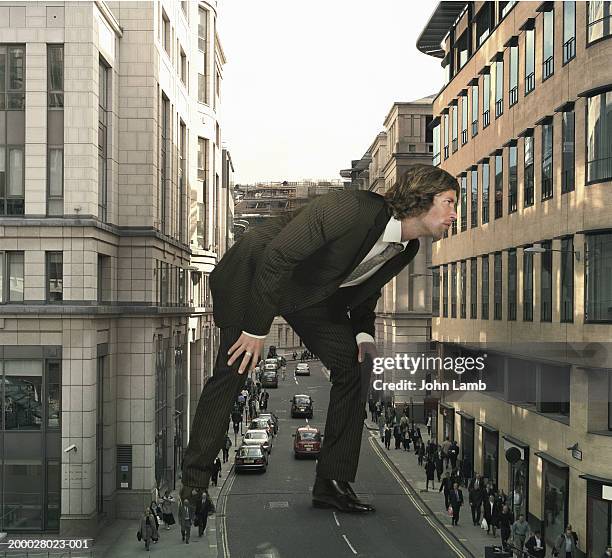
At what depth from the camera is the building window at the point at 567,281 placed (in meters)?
31.0

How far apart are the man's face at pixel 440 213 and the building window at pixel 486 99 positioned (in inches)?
1295

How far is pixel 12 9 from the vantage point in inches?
1266

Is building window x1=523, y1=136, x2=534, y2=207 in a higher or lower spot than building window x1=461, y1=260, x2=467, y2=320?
higher

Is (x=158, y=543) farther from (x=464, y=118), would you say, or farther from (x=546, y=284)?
(x=464, y=118)

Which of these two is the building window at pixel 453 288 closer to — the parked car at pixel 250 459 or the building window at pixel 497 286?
the building window at pixel 497 286

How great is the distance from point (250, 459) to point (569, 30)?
24.8m

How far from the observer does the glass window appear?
33.2 meters

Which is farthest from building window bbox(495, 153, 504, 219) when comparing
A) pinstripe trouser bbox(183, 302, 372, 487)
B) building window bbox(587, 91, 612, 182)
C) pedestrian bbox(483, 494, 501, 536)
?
pinstripe trouser bbox(183, 302, 372, 487)

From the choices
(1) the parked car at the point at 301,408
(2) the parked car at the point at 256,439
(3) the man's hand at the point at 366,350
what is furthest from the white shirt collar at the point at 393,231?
(1) the parked car at the point at 301,408

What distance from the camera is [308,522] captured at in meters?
34.5

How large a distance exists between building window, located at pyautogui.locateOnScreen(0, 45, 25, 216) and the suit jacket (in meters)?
27.3

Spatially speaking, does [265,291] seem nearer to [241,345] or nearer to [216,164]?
[241,345]

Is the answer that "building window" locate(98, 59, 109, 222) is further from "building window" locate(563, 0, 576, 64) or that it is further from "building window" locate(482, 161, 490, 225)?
"building window" locate(563, 0, 576, 64)

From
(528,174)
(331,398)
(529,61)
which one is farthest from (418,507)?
(331,398)
